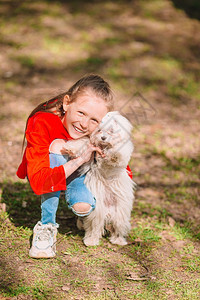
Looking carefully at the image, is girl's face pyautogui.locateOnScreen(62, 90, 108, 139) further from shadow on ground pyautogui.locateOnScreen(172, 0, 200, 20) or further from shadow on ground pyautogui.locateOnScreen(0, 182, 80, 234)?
shadow on ground pyautogui.locateOnScreen(172, 0, 200, 20)

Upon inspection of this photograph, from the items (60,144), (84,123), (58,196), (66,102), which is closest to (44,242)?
(58,196)

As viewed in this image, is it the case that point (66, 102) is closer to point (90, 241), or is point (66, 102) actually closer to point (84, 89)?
point (84, 89)

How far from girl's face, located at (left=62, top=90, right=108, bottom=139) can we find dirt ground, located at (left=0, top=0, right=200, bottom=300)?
51 centimetres

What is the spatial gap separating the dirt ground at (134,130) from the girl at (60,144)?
0.23m

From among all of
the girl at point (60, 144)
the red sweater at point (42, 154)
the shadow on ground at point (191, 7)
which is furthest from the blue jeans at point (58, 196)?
the shadow on ground at point (191, 7)

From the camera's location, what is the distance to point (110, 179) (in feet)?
9.43

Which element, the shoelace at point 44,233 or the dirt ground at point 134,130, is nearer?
the dirt ground at point 134,130

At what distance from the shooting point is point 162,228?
3.43 m

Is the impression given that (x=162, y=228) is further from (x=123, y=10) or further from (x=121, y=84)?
(x=123, y=10)

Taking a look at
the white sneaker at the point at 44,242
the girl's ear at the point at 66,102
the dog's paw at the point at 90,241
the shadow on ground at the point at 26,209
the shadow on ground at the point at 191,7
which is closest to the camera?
the white sneaker at the point at 44,242

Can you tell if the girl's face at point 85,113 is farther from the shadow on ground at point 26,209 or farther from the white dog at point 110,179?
the shadow on ground at point 26,209

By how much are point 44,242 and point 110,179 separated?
2.32 feet

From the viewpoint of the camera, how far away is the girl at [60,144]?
267cm

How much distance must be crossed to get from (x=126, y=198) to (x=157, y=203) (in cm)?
108
